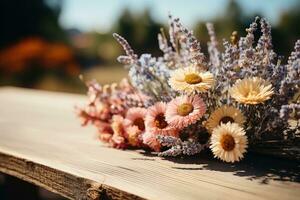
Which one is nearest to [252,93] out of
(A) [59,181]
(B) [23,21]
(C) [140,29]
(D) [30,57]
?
(A) [59,181]

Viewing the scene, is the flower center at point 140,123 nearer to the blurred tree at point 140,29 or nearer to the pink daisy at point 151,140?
the pink daisy at point 151,140

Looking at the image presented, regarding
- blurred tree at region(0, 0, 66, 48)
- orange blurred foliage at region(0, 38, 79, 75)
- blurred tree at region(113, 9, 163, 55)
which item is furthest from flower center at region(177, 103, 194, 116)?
blurred tree at region(113, 9, 163, 55)

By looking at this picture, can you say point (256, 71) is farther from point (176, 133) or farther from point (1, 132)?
point (1, 132)

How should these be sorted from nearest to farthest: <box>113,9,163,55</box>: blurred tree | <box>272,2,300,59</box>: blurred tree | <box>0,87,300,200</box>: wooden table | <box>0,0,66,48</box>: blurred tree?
<box>0,87,300,200</box>: wooden table → <box>0,0,66,48</box>: blurred tree → <box>272,2,300,59</box>: blurred tree → <box>113,9,163,55</box>: blurred tree

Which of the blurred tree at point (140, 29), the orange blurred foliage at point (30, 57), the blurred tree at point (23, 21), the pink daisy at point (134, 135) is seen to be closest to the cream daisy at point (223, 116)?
the pink daisy at point (134, 135)

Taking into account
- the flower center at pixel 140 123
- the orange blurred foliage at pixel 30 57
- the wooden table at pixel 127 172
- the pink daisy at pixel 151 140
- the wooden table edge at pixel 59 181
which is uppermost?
the orange blurred foliage at pixel 30 57

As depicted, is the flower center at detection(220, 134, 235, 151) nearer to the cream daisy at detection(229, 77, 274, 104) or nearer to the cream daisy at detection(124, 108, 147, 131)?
the cream daisy at detection(229, 77, 274, 104)
